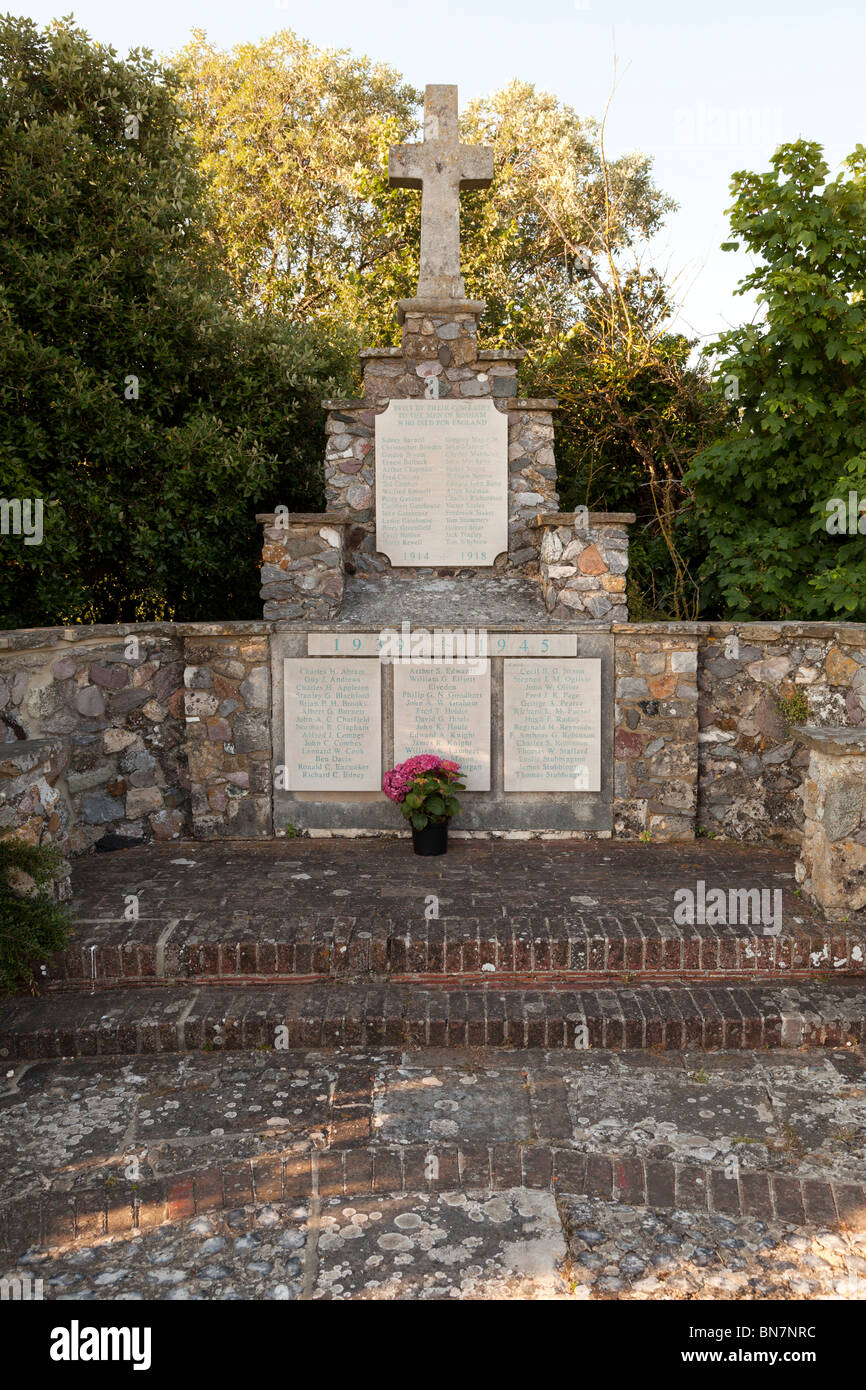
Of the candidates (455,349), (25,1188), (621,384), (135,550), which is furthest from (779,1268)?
(621,384)

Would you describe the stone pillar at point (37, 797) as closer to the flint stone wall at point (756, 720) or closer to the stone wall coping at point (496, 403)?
the stone wall coping at point (496, 403)

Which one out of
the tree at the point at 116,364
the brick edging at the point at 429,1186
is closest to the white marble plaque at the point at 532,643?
the tree at the point at 116,364

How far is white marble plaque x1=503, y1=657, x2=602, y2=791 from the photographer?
603 centimetres

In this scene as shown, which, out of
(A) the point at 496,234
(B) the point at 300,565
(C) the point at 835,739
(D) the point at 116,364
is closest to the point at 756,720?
(C) the point at 835,739

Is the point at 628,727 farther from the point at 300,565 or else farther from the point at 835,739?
the point at 300,565

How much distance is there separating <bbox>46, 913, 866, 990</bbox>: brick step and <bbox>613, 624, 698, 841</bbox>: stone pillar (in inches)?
63.9

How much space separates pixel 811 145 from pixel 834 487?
2254 millimetres

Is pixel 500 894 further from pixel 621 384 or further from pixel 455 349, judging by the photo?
pixel 621 384

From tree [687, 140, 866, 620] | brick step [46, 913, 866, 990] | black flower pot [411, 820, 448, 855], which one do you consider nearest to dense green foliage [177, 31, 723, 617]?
tree [687, 140, 866, 620]

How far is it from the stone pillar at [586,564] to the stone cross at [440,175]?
6.97 ft

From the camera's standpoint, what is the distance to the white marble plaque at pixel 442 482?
22.7 ft

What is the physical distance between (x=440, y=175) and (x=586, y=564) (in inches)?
127

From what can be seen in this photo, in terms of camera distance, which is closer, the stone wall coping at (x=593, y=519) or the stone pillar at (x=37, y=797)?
the stone pillar at (x=37, y=797)

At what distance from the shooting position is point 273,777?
608 centimetres
